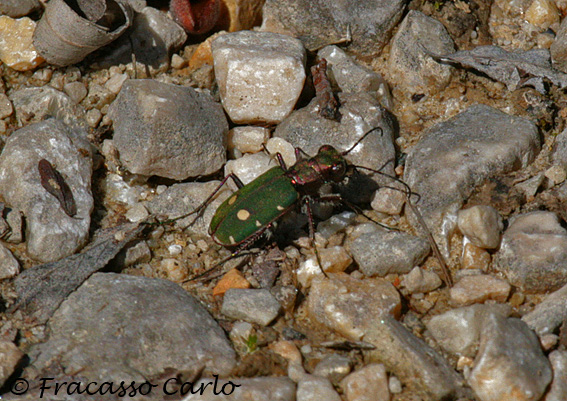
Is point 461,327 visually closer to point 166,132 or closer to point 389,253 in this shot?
point 389,253

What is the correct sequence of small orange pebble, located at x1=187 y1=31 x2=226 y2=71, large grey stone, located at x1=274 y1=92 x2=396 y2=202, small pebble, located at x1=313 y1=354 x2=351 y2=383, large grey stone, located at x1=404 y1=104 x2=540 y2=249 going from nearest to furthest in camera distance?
small pebble, located at x1=313 y1=354 x2=351 y2=383 < large grey stone, located at x1=404 y1=104 x2=540 y2=249 < large grey stone, located at x1=274 y1=92 x2=396 y2=202 < small orange pebble, located at x1=187 y1=31 x2=226 y2=71

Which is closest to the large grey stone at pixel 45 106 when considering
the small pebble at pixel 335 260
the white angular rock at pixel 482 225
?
the small pebble at pixel 335 260

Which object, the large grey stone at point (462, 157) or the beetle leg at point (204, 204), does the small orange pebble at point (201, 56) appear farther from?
the large grey stone at point (462, 157)

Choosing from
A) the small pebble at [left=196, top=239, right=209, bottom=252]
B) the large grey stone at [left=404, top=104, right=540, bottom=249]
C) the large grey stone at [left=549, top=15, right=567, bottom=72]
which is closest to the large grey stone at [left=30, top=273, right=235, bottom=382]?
the small pebble at [left=196, top=239, right=209, bottom=252]

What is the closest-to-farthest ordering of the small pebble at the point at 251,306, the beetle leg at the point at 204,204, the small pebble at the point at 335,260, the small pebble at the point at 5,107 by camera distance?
the small pebble at the point at 251,306
the small pebble at the point at 335,260
the beetle leg at the point at 204,204
the small pebble at the point at 5,107

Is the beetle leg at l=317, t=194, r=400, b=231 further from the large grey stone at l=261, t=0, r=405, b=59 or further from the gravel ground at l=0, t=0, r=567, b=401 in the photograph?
the large grey stone at l=261, t=0, r=405, b=59

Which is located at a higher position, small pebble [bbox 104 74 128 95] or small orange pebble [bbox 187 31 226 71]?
small orange pebble [bbox 187 31 226 71]

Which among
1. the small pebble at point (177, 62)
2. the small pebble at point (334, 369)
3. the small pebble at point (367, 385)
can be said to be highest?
the small pebble at point (177, 62)

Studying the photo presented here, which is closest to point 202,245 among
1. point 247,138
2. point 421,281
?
point 247,138
